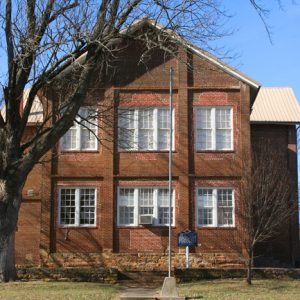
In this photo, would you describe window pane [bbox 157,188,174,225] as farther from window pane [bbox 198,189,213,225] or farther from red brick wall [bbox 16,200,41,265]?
red brick wall [bbox 16,200,41,265]

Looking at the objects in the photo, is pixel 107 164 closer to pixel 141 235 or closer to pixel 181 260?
pixel 141 235

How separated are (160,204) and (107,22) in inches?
404

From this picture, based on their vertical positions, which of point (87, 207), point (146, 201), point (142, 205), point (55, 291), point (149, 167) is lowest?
point (55, 291)

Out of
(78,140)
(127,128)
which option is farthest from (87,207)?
(127,128)

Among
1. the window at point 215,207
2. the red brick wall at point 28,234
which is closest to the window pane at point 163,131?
the window at point 215,207

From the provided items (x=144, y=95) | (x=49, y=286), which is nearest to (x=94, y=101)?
(x=144, y=95)

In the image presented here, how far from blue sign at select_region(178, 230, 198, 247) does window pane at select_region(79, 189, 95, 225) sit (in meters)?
4.07

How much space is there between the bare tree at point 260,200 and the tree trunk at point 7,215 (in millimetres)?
8208

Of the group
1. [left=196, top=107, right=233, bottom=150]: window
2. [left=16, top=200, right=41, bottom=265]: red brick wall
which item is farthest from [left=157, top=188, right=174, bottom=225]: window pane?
[left=16, top=200, right=41, bottom=265]: red brick wall

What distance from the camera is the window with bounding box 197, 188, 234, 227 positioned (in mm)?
26594

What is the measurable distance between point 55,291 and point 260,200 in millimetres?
8732

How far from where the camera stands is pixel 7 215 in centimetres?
1914

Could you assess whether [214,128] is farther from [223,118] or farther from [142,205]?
[142,205]

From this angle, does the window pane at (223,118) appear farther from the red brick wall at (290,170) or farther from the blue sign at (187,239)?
the blue sign at (187,239)
